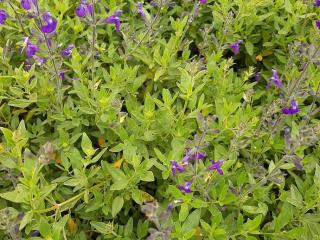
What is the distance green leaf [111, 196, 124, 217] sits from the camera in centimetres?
276

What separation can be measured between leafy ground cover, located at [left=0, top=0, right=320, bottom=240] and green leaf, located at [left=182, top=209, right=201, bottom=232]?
0.04ft

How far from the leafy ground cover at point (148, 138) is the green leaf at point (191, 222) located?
0.01m

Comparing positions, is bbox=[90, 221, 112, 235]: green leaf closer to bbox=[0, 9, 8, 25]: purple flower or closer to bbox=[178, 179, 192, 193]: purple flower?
bbox=[178, 179, 192, 193]: purple flower

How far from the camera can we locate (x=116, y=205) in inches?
110

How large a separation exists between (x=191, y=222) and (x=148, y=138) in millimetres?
620

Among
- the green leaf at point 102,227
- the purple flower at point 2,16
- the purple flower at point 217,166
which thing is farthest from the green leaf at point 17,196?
the purple flower at point 2,16

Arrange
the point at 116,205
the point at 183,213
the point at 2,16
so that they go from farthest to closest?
the point at 2,16, the point at 116,205, the point at 183,213

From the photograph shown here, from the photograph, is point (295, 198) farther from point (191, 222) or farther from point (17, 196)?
point (17, 196)

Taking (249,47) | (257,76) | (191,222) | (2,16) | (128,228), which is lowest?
(128,228)

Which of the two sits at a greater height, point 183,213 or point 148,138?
point 148,138

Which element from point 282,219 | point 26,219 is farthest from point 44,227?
point 282,219

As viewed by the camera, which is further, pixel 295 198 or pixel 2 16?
pixel 2 16

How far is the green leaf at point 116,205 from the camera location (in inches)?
108

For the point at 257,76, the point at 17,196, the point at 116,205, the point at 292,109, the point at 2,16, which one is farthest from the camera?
the point at 257,76
